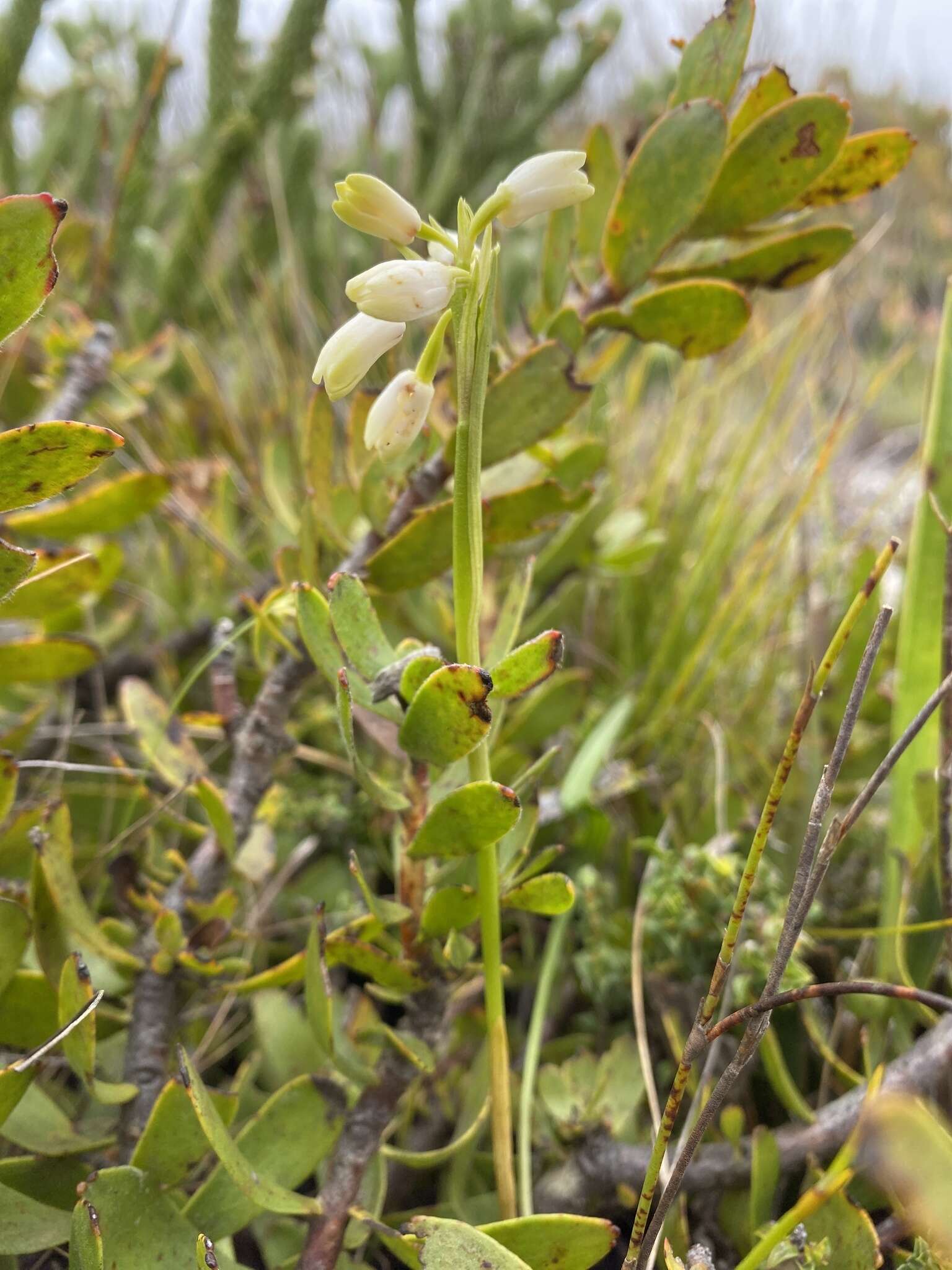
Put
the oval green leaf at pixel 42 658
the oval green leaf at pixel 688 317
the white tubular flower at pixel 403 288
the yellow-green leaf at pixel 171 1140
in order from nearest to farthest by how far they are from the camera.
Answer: the white tubular flower at pixel 403 288
the yellow-green leaf at pixel 171 1140
the oval green leaf at pixel 688 317
the oval green leaf at pixel 42 658

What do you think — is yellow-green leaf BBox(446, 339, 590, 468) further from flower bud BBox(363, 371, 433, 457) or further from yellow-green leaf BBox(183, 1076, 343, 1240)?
yellow-green leaf BBox(183, 1076, 343, 1240)

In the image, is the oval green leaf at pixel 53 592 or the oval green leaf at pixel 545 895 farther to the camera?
the oval green leaf at pixel 53 592

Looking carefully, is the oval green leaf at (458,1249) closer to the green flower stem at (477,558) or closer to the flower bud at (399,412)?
the green flower stem at (477,558)

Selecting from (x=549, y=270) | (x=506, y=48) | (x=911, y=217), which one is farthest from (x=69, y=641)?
(x=911, y=217)

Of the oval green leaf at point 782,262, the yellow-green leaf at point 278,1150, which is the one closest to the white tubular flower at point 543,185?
the oval green leaf at point 782,262

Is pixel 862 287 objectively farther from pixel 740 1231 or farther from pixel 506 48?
pixel 740 1231

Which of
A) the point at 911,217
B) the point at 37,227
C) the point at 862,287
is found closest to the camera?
the point at 37,227

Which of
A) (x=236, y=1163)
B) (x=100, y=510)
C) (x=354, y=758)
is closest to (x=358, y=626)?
(x=354, y=758)
